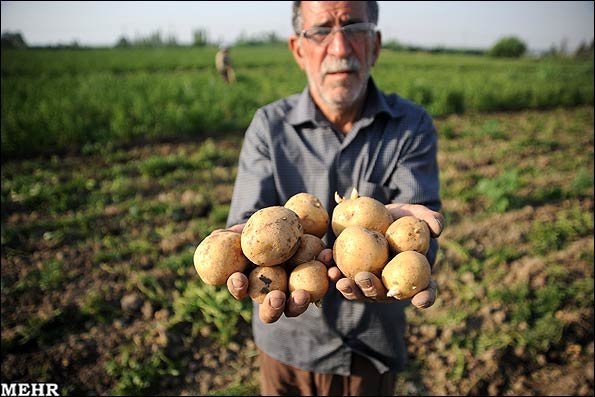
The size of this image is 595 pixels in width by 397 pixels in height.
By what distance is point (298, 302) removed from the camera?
4.20 feet

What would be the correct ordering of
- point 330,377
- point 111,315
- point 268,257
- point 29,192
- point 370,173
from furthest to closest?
point 29,192
point 111,315
point 330,377
point 370,173
point 268,257

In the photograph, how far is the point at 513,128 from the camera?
9.01m

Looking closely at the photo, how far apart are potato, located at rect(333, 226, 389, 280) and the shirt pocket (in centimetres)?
55

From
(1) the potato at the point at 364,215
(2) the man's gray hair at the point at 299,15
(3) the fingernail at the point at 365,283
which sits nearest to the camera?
(3) the fingernail at the point at 365,283

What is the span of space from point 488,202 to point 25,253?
530 centimetres

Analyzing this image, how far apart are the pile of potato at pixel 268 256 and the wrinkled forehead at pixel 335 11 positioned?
3.44 feet

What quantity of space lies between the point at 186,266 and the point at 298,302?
8.45ft

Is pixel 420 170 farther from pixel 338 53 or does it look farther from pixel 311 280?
pixel 311 280

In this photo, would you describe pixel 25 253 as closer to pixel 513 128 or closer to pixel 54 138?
pixel 54 138

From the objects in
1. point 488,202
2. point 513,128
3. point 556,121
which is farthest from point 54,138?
point 556,121

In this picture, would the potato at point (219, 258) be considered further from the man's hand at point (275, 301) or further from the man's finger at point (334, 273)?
the man's finger at point (334, 273)

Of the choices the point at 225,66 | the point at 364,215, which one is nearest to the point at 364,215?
the point at 364,215

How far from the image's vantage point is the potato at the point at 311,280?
133 cm

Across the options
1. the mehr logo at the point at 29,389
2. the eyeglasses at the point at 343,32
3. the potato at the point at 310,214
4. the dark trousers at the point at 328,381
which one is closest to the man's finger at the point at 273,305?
the potato at the point at 310,214
